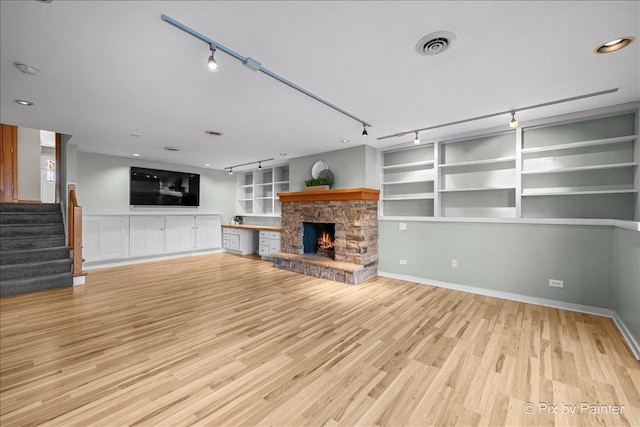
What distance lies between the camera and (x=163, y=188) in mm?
6652

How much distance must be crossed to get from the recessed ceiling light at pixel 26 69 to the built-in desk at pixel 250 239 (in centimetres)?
442

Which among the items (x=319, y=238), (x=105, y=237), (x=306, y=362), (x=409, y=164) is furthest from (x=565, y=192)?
(x=105, y=237)

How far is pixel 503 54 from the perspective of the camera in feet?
6.72

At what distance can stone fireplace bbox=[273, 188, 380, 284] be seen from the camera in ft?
15.0

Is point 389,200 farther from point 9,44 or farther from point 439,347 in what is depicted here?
point 9,44

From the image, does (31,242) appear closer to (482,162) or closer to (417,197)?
(417,197)

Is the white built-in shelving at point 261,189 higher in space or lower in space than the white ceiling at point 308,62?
lower

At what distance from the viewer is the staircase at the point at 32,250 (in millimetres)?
3904

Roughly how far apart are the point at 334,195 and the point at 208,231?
4274mm

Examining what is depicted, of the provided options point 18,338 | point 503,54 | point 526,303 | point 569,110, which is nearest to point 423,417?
point 503,54

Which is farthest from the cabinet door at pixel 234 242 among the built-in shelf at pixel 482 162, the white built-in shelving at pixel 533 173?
the built-in shelf at pixel 482 162

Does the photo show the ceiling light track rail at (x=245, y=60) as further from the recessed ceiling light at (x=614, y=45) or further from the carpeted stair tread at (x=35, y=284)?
the carpeted stair tread at (x=35, y=284)

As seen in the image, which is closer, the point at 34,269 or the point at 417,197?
the point at 34,269

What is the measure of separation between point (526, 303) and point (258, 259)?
5.33 m
